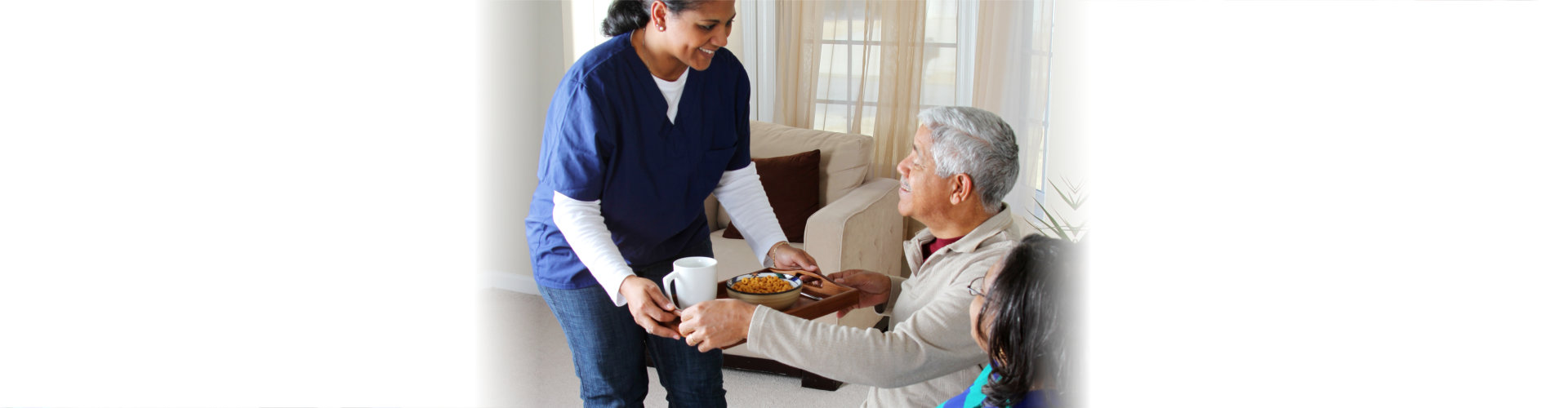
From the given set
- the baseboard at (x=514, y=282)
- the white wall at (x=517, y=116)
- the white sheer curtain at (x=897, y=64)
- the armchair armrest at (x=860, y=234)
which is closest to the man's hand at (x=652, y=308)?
the armchair armrest at (x=860, y=234)

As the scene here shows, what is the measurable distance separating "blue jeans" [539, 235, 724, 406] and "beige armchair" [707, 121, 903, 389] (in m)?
0.81

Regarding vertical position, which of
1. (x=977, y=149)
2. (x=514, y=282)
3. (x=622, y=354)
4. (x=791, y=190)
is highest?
(x=977, y=149)

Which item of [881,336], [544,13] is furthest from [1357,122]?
[544,13]

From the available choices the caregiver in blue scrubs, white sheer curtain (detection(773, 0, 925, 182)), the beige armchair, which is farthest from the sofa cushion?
the caregiver in blue scrubs

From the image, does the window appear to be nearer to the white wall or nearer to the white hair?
the white wall

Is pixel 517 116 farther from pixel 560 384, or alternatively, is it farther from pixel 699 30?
pixel 699 30

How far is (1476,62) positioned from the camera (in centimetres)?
41

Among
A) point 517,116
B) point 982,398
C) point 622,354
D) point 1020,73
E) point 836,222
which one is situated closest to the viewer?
point 982,398

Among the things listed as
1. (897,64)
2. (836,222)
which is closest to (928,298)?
(836,222)

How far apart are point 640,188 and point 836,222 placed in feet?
3.80

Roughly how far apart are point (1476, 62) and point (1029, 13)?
2.34 meters

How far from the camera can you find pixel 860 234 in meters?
2.40

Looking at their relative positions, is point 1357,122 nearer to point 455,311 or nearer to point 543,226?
point 455,311

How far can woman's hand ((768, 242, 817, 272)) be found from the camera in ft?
4.37
